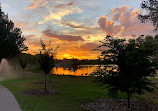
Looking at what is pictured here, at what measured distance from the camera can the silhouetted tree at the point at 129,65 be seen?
813cm

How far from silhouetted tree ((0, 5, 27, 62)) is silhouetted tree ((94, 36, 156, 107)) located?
37927 mm

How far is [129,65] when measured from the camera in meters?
8.14

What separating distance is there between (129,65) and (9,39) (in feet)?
140

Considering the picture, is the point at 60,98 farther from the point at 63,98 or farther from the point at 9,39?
the point at 9,39

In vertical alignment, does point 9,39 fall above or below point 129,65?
above

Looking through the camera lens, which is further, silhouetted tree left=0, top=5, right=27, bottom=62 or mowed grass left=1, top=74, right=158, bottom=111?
silhouetted tree left=0, top=5, right=27, bottom=62

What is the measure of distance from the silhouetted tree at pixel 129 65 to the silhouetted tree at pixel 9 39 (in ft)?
124

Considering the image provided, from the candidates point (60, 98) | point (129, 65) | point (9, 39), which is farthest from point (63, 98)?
point (9, 39)

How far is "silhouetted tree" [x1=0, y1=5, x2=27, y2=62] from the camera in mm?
40969

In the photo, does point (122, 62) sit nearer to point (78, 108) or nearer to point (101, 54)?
point (101, 54)

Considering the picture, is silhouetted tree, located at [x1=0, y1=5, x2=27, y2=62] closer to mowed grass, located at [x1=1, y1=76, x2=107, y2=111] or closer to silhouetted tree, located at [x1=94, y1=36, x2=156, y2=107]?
mowed grass, located at [x1=1, y1=76, x2=107, y2=111]

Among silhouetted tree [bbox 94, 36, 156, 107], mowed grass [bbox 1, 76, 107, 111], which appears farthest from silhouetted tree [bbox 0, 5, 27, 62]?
silhouetted tree [bbox 94, 36, 156, 107]

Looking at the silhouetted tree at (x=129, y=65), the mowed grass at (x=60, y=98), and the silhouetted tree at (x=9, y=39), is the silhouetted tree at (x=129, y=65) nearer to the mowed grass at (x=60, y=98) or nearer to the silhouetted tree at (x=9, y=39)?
the mowed grass at (x=60, y=98)

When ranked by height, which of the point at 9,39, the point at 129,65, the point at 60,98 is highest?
the point at 9,39
